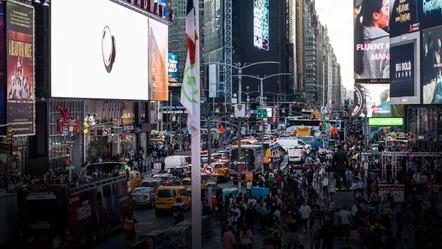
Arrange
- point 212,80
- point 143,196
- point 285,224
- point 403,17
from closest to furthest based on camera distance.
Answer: point 285,224
point 143,196
point 403,17
point 212,80

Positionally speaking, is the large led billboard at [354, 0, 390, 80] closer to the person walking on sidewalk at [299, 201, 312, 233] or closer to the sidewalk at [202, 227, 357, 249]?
the sidewalk at [202, 227, 357, 249]

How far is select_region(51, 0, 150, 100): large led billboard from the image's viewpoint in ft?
178

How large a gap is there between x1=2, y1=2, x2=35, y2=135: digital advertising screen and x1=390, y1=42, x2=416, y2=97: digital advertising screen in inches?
1252

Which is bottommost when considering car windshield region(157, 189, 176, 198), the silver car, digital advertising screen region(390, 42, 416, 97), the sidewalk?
the sidewalk

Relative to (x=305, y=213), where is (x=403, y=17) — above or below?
above

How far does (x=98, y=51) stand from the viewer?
198 ft

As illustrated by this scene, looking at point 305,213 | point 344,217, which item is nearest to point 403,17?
point 305,213

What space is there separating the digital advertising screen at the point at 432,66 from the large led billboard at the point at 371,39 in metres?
20.6

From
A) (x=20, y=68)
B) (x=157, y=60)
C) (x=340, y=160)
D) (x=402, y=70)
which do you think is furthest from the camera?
(x=157, y=60)

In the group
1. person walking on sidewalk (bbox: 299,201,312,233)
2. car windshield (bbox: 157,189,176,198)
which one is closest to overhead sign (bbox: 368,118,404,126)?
car windshield (bbox: 157,189,176,198)

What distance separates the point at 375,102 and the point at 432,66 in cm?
1883

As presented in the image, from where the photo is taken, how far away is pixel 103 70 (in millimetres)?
62000

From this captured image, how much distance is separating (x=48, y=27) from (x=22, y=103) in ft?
24.7

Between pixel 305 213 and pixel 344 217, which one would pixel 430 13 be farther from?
pixel 344 217
